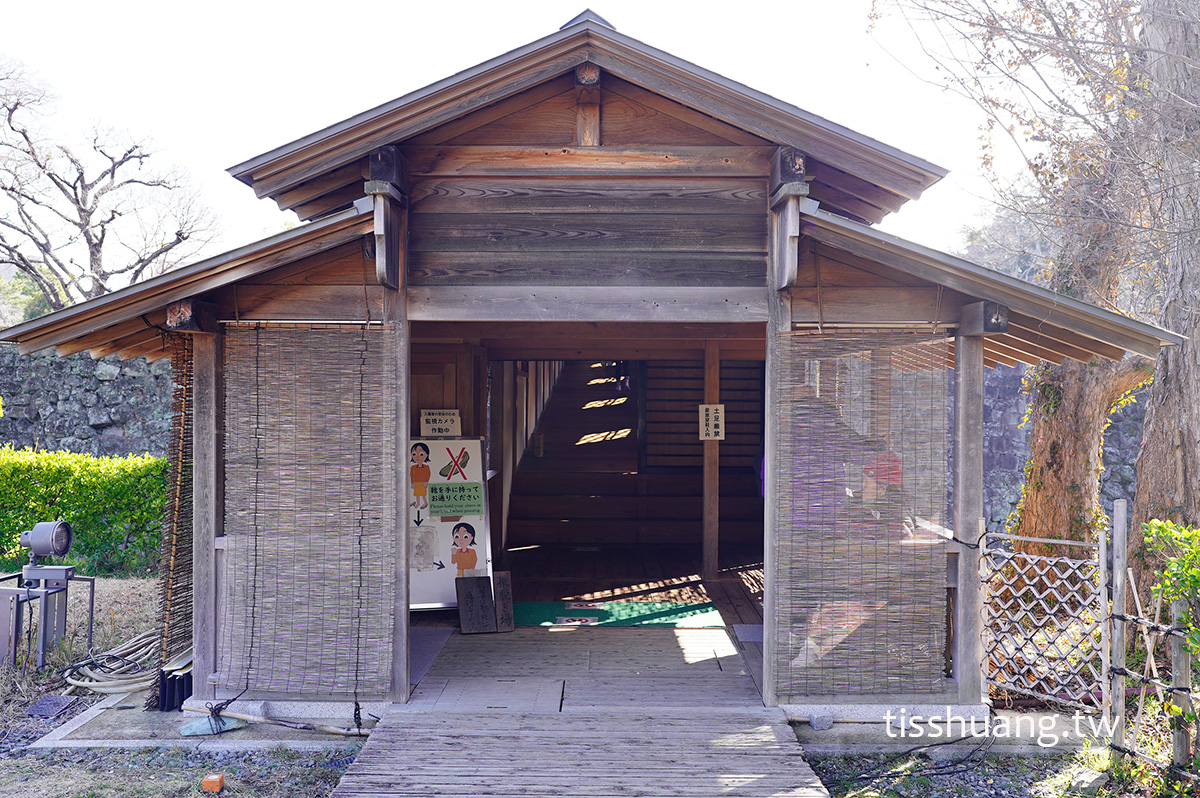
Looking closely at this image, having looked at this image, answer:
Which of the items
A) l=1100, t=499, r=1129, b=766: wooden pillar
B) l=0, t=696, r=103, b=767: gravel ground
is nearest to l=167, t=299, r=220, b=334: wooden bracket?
l=0, t=696, r=103, b=767: gravel ground

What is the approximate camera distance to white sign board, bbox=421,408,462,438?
23.6 feet

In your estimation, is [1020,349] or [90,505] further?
[90,505]

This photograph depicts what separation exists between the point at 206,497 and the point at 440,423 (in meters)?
2.72

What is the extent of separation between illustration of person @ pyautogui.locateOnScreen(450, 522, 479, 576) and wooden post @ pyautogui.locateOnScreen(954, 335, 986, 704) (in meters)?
4.00

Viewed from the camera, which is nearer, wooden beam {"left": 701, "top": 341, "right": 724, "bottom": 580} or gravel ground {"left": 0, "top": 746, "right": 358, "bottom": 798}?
gravel ground {"left": 0, "top": 746, "right": 358, "bottom": 798}

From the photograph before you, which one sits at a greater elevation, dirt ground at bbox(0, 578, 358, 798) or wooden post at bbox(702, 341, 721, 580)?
wooden post at bbox(702, 341, 721, 580)

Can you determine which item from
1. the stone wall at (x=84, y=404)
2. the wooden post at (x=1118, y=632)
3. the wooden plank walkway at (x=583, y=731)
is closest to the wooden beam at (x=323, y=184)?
the wooden plank walkway at (x=583, y=731)

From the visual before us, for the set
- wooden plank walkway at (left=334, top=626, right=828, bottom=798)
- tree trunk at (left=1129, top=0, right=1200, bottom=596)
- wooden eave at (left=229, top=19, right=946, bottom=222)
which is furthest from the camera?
tree trunk at (left=1129, top=0, right=1200, bottom=596)

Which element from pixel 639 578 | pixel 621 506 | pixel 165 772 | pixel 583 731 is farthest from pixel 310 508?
pixel 621 506

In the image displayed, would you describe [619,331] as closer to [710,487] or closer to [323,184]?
[710,487]

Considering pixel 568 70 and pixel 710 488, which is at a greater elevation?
pixel 568 70

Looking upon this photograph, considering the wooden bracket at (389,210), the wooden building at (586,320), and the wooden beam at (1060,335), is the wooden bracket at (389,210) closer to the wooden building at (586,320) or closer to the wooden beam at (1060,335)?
the wooden building at (586,320)

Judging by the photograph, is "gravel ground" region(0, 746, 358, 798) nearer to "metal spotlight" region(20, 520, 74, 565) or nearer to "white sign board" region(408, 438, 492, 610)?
"metal spotlight" region(20, 520, 74, 565)

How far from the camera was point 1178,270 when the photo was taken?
6363 mm
